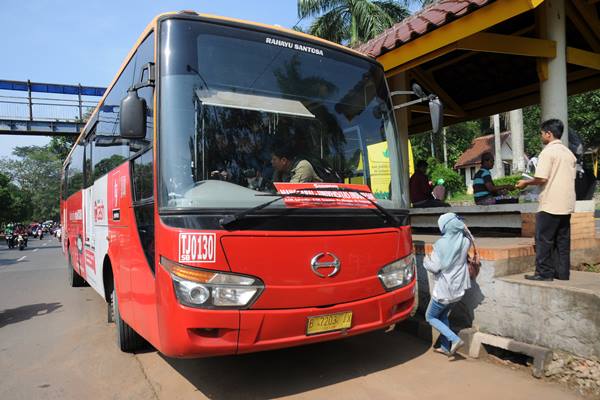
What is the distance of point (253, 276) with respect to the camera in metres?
3.20

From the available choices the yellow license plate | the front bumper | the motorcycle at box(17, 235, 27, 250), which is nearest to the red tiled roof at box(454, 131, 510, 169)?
the motorcycle at box(17, 235, 27, 250)

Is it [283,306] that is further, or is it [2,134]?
[2,134]

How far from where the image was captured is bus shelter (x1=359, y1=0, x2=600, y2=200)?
561 centimetres

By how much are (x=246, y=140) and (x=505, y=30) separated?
21.2 ft

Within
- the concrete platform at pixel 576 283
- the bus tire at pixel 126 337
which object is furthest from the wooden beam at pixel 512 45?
the bus tire at pixel 126 337

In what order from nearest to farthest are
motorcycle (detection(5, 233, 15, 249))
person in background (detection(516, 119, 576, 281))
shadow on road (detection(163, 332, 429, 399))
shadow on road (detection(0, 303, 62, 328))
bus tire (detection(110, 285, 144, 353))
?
shadow on road (detection(163, 332, 429, 399)), person in background (detection(516, 119, 576, 281)), bus tire (detection(110, 285, 144, 353)), shadow on road (detection(0, 303, 62, 328)), motorcycle (detection(5, 233, 15, 249))

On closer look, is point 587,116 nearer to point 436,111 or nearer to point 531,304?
point 436,111

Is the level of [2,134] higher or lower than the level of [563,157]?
higher

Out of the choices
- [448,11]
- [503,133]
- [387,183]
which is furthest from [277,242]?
[503,133]

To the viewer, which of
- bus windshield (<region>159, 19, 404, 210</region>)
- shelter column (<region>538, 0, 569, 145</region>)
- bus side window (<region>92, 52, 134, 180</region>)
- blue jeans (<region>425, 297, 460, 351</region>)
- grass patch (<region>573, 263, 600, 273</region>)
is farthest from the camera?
shelter column (<region>538, 0, 569, 145</region>)

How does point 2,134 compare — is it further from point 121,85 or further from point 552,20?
point 552,20

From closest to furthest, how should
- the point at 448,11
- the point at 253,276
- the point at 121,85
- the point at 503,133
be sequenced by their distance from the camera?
the point at 253,276
the point at 121,85
the point at 448,11
the point at 503,133

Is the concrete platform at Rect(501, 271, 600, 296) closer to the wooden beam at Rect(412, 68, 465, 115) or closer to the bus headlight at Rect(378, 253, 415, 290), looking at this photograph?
the bus headlight at Rect(378, 253, 415, 290)

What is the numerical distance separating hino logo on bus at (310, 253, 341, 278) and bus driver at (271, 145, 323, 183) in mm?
630
